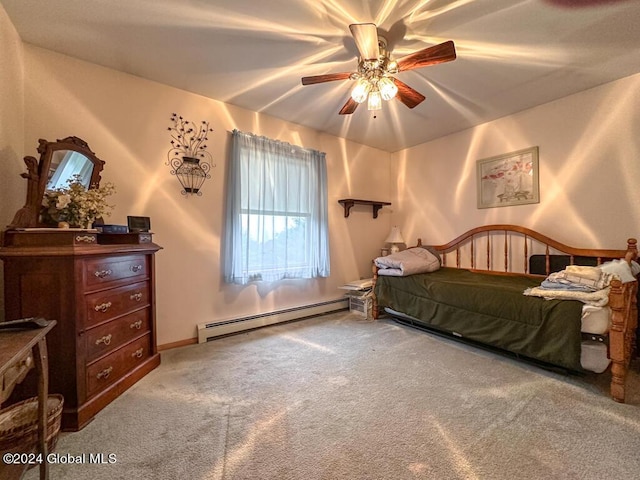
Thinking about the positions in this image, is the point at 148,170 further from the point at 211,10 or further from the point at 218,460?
the point at 218,460

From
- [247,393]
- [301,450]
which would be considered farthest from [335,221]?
[301,450]

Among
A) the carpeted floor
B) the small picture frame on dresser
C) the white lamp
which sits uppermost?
the small picture frame on dresser

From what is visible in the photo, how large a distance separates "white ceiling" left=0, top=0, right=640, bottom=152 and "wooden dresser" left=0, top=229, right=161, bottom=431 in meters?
1.42

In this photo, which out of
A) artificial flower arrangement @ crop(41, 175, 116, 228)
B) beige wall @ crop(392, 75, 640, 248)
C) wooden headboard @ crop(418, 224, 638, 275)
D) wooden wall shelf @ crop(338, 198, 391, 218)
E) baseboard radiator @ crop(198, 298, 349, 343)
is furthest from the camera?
wooden wall shelf @ crop(338, 198, 391, 218)

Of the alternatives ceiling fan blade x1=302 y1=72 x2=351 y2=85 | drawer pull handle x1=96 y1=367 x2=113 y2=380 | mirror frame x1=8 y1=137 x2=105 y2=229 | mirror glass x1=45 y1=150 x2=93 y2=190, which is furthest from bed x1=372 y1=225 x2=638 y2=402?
mirror frame x1=8 y1=137 x2=105 y2=229

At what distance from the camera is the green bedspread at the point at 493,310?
179 cm

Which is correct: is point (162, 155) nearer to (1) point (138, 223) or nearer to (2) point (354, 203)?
(1) point (138, 223)

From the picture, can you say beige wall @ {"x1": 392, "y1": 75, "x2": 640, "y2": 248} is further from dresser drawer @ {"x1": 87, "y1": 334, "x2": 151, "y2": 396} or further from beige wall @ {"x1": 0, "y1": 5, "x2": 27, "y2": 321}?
beige wall @ {"x1": 0, "y1": 5, "x2": 27, "y2": 321}

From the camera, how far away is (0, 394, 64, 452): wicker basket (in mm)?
1062

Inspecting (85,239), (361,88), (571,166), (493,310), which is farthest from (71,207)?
(571,166)

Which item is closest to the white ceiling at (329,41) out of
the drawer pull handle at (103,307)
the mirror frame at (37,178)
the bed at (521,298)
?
the mirror frame at (37,178)

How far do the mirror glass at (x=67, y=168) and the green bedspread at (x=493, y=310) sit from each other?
2.96m

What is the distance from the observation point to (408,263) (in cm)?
303

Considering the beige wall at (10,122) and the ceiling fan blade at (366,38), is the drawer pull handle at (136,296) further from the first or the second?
the ceiling fan blade at (366,38)
